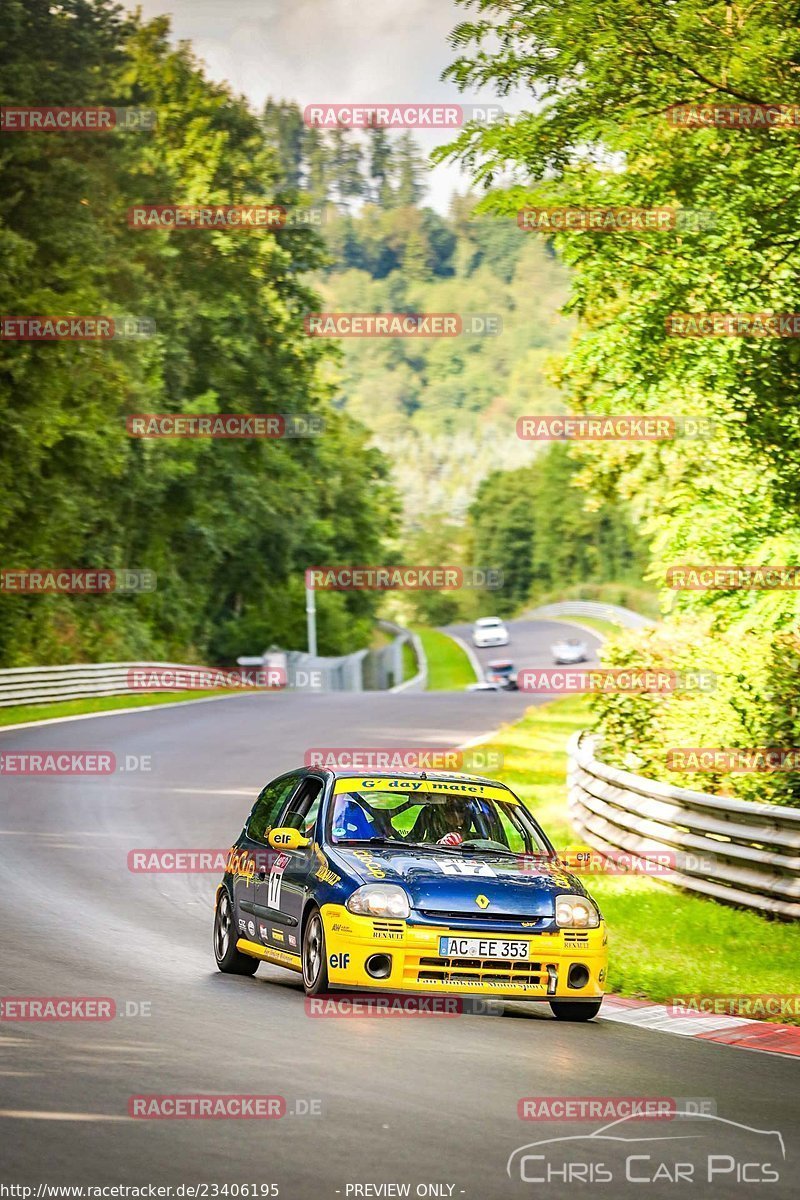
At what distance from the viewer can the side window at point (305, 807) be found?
38.3ft

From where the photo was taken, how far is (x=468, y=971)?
34.0 feet

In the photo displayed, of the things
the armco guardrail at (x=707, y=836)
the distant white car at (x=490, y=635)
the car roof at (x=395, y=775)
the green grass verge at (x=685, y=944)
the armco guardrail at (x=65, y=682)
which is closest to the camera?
the car roof at (x=395, y=775)

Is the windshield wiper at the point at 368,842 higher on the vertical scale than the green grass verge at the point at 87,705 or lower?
higher

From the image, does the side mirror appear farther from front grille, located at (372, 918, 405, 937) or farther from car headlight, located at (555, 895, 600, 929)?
car headlight, located at (555, 895, 600, 929)

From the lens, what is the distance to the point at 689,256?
19.4 metres

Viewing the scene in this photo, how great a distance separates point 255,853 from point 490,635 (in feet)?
336

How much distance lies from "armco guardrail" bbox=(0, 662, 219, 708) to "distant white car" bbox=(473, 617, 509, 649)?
6197cm

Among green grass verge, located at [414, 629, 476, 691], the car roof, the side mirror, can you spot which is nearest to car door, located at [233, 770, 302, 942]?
the side mirror

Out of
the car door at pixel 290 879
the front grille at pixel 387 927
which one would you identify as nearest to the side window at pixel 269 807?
the car door at pixel 290 879

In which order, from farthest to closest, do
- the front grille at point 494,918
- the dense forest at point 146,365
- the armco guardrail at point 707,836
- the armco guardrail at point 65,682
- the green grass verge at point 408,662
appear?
1. the green grass verge at point 408,662
2. the dense forest at point 146,365
3. the armco guardrail at point 65,682
4. the armco guardrail at point 707,836
5. the front grille at point 494,918

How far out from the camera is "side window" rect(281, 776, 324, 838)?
11672mm

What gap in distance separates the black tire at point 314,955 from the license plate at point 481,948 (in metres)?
0.76

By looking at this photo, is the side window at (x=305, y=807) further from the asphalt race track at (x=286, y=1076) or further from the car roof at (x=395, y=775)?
the asphalt race track at (x=286, y=1076)

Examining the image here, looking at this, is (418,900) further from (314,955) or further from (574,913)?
(574,913)
